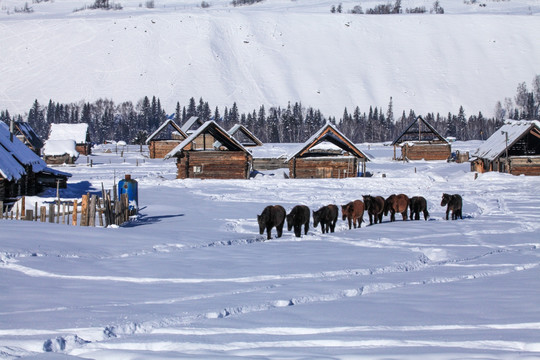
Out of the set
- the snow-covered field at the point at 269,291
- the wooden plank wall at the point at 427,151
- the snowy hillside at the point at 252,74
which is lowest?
the snow-covered field at the point at 269,291

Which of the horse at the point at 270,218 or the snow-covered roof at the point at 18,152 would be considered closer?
the horse at the point at 270,218

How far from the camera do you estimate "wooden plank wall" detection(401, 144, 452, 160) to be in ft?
233

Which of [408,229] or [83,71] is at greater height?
[83,71]

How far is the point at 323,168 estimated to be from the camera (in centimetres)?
4731

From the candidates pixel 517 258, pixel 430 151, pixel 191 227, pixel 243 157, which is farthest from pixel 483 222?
pixel 430 151

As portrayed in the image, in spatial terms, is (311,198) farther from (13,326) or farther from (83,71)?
(83,71)

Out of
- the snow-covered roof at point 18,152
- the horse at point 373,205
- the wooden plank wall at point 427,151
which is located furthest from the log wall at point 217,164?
the wooden plank wall at point 427,151

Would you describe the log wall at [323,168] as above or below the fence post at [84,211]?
above

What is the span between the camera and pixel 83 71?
184 meters

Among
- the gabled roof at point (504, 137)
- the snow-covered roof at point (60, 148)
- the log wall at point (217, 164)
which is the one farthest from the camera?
the snow-covered roof at point (60, 148)

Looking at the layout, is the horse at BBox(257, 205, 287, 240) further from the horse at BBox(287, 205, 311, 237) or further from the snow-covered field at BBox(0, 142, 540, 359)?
the snow-covered field at BBox(0, 142, 540, 359)

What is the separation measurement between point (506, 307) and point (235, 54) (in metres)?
189

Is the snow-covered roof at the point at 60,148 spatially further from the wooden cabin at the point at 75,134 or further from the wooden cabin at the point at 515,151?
the wooden cabin at the point at 515,151

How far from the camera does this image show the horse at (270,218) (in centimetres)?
1770
